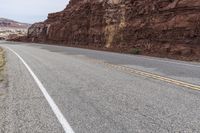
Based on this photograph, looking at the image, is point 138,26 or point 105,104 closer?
point 105,104

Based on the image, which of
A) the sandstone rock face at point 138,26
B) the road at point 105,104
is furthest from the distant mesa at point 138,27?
the road at point 105,104

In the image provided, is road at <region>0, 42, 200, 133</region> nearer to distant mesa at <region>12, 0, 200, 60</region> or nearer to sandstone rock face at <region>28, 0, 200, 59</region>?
distant mesa at <region>12, 0, 200, 60</region>

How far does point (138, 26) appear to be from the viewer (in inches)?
1296

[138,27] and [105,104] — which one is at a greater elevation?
[138,27]

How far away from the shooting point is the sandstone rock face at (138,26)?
25.2 metres

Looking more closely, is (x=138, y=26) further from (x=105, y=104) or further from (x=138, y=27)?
(x=105, y=104)

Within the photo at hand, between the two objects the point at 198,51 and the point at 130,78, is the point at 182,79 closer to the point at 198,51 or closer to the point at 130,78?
the point at 130,78

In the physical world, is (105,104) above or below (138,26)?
below

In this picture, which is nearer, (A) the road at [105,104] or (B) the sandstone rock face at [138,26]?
(A) the road at [105,104]

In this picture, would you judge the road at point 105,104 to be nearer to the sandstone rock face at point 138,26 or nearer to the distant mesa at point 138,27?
the distant mesa at point 138,27

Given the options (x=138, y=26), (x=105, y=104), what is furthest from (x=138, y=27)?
(x=105, y=104)

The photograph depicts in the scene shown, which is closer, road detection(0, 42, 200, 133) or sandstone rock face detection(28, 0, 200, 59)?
road detection(0, 42, 200, 133)

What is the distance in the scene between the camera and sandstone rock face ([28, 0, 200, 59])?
2520cm

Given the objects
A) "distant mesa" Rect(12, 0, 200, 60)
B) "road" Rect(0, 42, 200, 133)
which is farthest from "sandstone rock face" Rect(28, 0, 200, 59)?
"road" Rect(0, 42, 200, 133)
